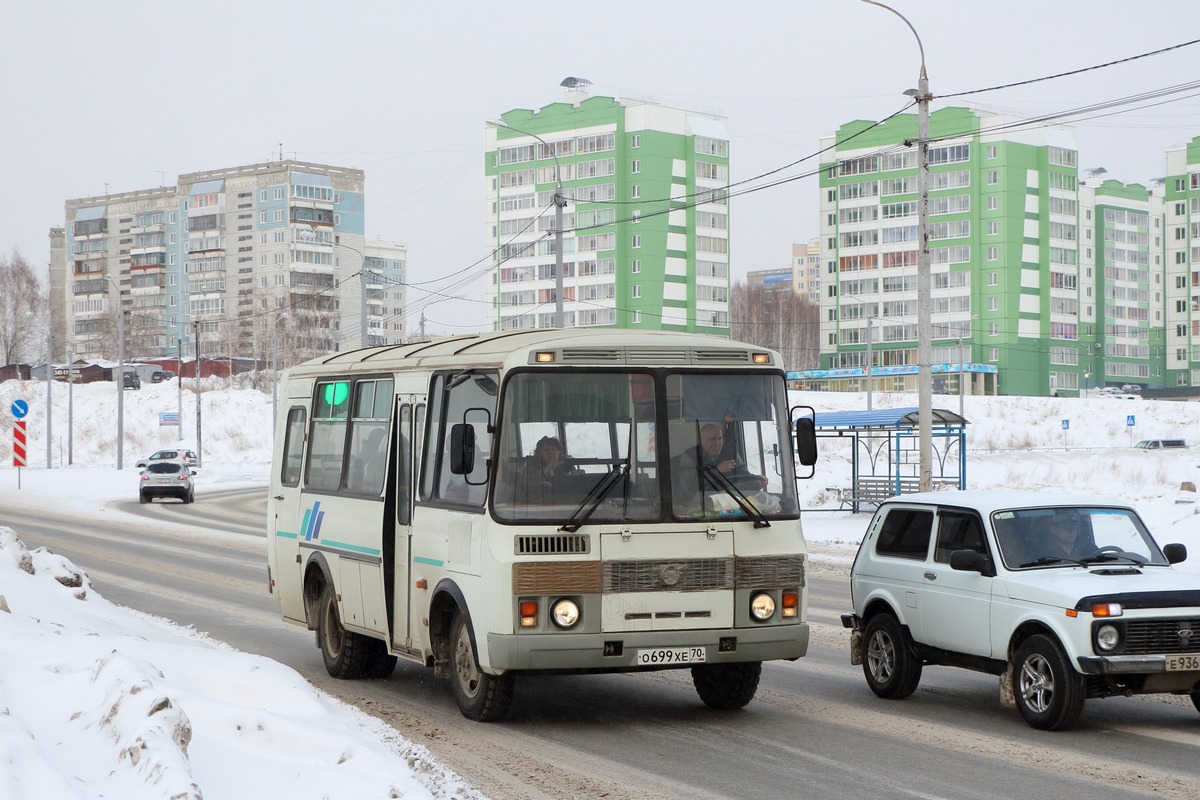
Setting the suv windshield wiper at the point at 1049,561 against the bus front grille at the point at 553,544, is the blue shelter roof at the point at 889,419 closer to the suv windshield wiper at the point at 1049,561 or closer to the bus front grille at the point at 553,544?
the suv windshield wiper at the point at 1049,561

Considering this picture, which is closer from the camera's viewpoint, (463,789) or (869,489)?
(463,789)

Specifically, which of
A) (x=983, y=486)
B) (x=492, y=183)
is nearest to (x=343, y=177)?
(x=492, y=183)

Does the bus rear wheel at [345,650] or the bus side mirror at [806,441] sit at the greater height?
the bus side mirror at [806,441]

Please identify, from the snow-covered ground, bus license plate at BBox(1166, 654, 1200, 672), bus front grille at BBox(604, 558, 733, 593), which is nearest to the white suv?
bus license plate at BBox(1166, 654, 1200, 672)

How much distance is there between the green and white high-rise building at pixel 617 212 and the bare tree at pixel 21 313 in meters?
47.2

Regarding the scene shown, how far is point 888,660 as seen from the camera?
37.5ft

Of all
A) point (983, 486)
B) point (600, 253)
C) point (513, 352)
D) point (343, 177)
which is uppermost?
point (343, 177)

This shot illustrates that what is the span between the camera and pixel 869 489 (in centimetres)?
3625

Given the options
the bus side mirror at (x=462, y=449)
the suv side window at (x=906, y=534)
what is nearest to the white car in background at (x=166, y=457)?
the suv side window at (x=906, y=534)

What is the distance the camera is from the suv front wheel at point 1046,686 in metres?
9.59

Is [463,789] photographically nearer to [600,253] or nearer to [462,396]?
[462,396]

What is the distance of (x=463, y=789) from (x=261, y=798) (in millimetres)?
1310

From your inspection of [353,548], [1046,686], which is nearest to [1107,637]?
[1046,686]

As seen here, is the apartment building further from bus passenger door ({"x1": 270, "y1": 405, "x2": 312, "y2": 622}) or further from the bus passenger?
the bus passenger
